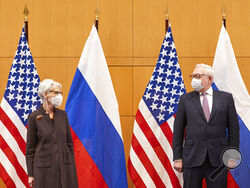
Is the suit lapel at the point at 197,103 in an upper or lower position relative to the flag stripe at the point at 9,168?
upper

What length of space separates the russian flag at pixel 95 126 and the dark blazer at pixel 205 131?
2.65 ft

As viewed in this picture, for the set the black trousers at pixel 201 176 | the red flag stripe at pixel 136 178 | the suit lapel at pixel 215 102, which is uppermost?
the suit lapel at pixel 215 102

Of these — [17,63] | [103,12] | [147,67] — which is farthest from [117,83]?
[17,63]

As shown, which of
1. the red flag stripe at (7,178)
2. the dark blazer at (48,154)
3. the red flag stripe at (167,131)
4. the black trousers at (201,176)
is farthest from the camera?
the red flag stripe at (167,131)

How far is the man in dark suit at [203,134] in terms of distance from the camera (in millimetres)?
3850

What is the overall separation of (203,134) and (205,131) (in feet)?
0.11

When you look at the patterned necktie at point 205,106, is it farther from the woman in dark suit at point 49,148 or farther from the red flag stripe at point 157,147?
the woman in dark suit at point 49,148

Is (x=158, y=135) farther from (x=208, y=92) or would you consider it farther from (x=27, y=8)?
(x=27, y=8)

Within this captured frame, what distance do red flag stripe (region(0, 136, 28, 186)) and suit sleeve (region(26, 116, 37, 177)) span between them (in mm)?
847

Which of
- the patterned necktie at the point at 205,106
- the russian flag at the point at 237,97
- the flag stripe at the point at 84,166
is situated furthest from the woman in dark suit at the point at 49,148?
the russian flag at the point at 237,97

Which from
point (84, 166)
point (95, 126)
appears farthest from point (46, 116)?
point (84, 166)

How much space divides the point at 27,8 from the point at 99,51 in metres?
1.15

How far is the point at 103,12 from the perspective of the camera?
5.12 meters

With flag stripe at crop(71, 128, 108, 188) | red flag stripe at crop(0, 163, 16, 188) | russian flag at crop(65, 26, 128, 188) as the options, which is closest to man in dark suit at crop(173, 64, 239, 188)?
russian flag at crop(65, 26, 128, 188)
